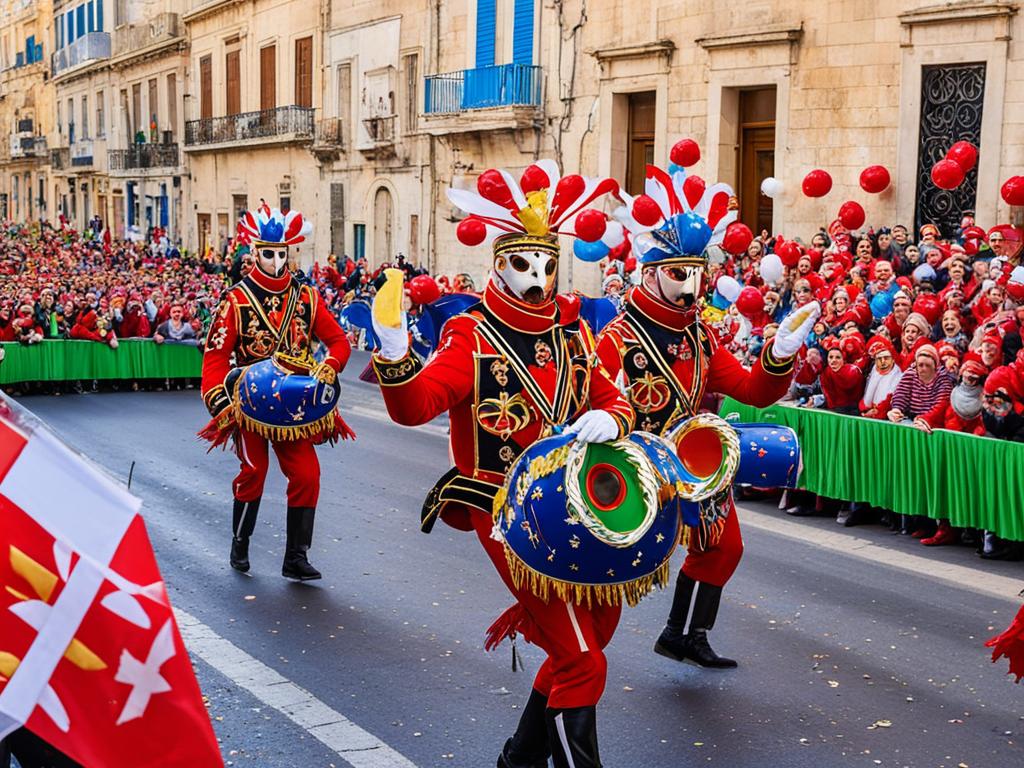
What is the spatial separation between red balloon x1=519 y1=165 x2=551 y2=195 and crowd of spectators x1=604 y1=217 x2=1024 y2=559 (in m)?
2.42

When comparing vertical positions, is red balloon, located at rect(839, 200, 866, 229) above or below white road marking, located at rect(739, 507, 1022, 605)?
above

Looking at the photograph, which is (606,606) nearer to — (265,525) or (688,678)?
(688,678)

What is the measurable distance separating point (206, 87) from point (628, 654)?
38.4m

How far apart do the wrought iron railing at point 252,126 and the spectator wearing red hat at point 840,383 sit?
2522 cm

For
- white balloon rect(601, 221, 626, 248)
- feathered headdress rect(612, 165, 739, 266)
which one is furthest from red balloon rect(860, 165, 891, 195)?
feathered headdress rect(612, 165, 739, 266)

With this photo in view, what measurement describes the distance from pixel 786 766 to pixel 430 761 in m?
1.40

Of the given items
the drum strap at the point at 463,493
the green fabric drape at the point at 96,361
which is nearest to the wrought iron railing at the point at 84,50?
the green fabric drape at the point at 96,361

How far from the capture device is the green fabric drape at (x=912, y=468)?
30.0 feet

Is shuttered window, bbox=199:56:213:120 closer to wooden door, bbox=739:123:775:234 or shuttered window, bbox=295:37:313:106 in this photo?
shuttered window, bbox=295:37:313:106

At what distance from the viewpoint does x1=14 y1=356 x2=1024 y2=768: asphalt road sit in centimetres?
562

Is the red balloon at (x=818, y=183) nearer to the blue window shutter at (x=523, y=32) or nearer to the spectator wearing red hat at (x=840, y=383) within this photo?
the spectator wearing red hat at (x=840, y=383)

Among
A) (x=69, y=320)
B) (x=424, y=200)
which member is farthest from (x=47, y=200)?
(x=69, y=320)

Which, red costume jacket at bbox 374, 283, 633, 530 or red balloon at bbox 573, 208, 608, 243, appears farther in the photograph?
red balloon at bbox 573, 208, 608, 243

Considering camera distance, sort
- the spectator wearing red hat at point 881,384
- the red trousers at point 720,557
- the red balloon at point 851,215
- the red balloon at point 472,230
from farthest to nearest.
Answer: the red balloon at point 851,215
the spectator wearing red hat at point 881,384
the red trousers at point 720,557
the red balloon at point 472,230
